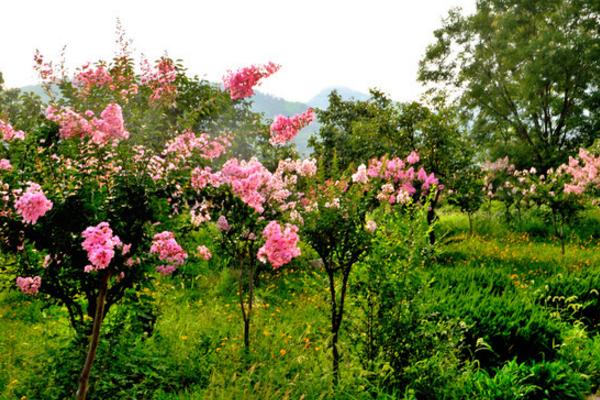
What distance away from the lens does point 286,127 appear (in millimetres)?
5148

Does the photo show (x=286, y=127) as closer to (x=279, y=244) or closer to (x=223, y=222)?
(x=223, y=222)

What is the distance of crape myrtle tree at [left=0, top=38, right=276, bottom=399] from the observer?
10.00ft

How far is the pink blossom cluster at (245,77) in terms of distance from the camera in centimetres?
459

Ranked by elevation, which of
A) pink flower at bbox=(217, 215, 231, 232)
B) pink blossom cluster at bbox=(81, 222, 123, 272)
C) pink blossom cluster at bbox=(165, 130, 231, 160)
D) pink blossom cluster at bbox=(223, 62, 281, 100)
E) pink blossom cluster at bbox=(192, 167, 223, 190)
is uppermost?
pink blossom cluster at bbox=(223, 62, 281, 100)

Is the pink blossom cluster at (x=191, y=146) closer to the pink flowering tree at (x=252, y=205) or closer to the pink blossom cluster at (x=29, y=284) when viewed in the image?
the pink flowering tree at (x=252, y=205)

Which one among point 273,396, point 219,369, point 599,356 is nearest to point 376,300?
→ point 273,396

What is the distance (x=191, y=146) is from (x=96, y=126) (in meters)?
0.73

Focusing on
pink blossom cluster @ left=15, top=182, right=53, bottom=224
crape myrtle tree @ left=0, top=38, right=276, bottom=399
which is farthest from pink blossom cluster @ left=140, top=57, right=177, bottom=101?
pink blossom cluster @ left=15, top=182, right=53, bottom=224

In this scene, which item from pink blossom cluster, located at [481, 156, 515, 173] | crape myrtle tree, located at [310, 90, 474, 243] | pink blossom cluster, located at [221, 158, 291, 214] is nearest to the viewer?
pink blossom cluster, located at [221, 158, 291, 214]

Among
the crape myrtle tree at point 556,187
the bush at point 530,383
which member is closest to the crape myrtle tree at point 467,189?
the crape myrtle tree at point 556,187

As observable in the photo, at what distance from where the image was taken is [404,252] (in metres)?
4.47

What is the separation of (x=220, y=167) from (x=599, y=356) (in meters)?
4.70

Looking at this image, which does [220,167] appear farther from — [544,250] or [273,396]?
[544,250]

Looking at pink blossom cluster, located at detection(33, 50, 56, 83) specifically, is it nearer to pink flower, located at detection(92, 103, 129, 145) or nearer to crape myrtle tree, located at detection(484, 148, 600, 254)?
pink flower, located at detection(92, 103, 129, 145)
